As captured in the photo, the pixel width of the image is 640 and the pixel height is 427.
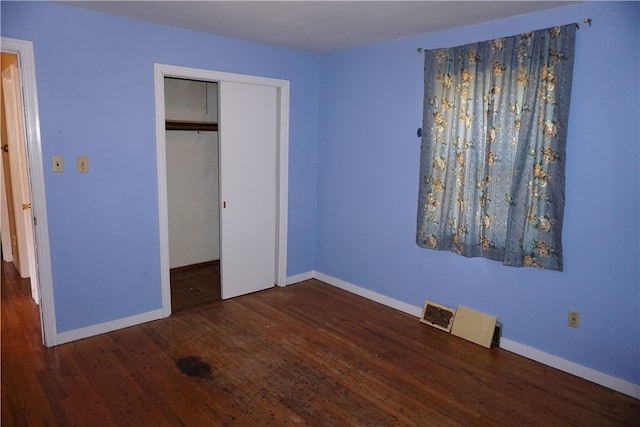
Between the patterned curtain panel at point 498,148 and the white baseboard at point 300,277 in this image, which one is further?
the white baseboard at point 300,277

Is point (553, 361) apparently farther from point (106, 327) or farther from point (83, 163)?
point (83, 163)

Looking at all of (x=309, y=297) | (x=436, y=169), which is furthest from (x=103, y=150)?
(x=436, y=169)

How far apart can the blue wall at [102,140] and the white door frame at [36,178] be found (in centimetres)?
4

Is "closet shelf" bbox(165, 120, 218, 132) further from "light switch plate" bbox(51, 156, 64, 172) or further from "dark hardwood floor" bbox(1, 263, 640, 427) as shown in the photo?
"dark hardwood floor" bbox(1, 263, 640, 427)

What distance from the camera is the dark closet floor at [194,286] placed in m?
4.00

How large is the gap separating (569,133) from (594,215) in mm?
553

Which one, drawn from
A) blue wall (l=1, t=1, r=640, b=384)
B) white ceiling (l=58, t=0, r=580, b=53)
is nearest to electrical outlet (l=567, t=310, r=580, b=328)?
blue wall (l=1, t=1, r=640, b=384)

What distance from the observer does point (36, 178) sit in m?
2.89

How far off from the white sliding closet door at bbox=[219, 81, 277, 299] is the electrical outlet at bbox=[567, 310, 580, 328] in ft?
8.93

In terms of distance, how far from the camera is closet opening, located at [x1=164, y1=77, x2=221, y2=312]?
464 cm

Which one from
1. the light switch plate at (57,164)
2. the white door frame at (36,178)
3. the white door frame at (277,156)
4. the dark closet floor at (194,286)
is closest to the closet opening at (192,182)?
the dark closet floor at (194,286)

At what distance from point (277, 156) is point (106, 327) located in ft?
7.15

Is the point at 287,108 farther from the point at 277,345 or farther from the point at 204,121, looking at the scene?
the point at 277,345

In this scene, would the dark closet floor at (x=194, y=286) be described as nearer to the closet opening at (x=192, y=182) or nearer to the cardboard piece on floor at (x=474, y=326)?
the closet opening at (x=192, y=182)
